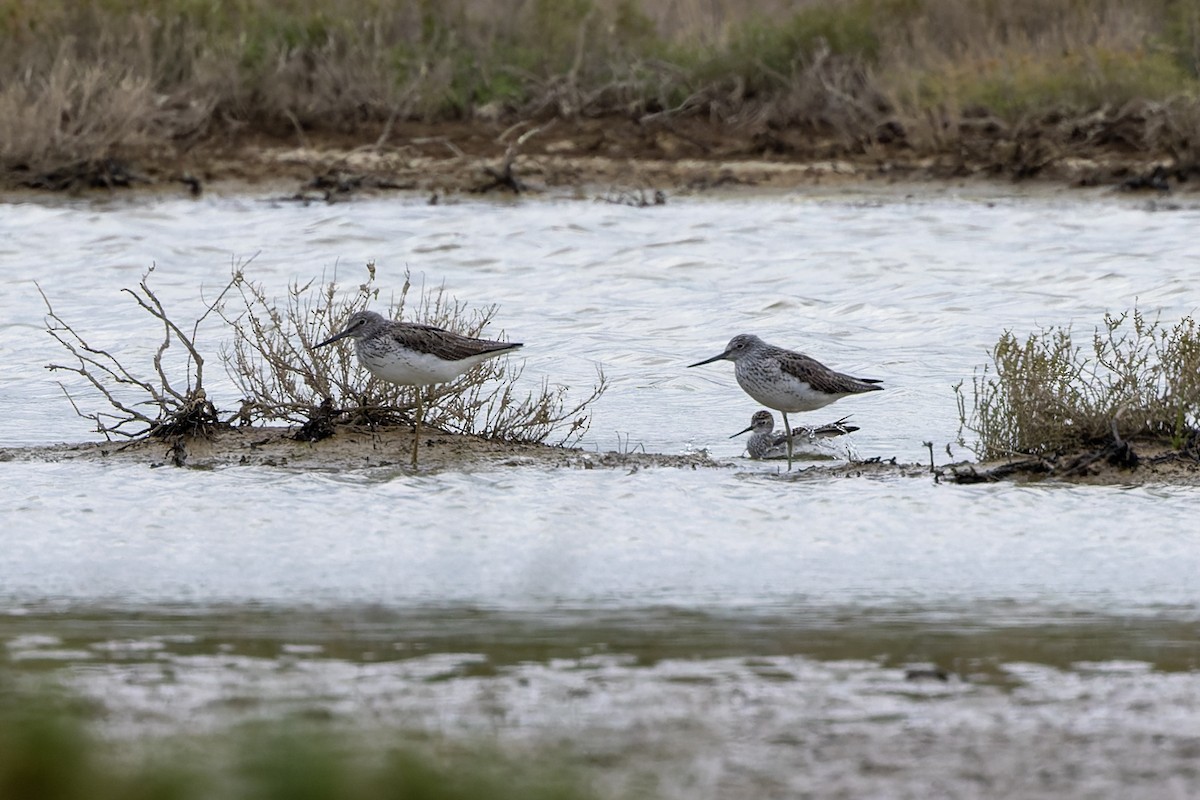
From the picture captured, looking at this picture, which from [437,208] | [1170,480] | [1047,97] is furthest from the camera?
[1047,97]

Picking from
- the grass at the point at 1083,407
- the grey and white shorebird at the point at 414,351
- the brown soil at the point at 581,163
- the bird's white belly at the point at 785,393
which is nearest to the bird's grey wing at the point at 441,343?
the grey and white shorebird at the point at 414,351

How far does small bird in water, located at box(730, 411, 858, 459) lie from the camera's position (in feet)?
41.0

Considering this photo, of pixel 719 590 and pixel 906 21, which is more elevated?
pixel 906 21

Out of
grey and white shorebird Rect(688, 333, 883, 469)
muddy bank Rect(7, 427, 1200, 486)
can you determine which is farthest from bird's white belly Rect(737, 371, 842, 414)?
muddy bank Rect(7, 427, 1200, 486)

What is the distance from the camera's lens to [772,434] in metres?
12.7

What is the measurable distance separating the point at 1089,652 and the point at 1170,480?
3684mm

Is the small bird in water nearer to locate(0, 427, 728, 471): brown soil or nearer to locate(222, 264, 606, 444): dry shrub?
locate(0, 427, 728, 471): brown soil

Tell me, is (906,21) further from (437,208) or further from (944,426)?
(944,426)

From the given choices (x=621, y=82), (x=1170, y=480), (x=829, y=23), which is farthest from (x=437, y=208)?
(x=1170, y=480)

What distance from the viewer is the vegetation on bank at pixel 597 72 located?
24.0 meters

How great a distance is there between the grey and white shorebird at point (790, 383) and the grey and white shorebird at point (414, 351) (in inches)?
66.0

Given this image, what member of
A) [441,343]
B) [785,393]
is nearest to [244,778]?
[441,343]

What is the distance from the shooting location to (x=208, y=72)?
83.9ft

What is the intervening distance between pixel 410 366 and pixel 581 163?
547 inches
